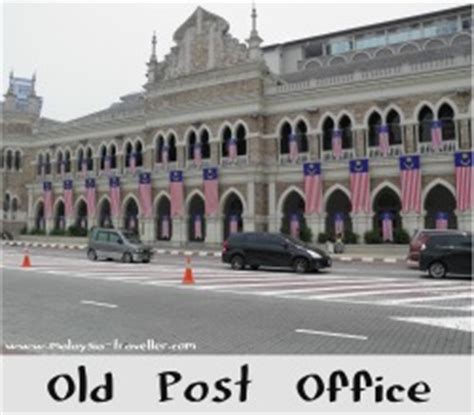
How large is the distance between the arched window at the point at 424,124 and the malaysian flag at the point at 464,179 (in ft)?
8.48

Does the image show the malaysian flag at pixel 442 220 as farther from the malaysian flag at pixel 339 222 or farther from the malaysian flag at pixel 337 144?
the malaysian flag at pixel 337 144

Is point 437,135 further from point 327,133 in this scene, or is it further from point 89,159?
point 89,159

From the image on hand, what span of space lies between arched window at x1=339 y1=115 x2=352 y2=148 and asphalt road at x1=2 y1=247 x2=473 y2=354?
1733 cm

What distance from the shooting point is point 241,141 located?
36.7 metres

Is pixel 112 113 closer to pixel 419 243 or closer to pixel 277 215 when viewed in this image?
pixel 277 215

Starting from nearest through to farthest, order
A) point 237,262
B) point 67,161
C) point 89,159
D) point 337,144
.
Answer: point 237,262 → point 337,144 → point 89,159 → point 67,161

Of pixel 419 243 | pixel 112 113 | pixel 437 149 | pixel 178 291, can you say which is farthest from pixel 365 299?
pixel 112 113

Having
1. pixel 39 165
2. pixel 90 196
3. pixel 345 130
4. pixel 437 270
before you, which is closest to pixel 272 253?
pixel 437 270

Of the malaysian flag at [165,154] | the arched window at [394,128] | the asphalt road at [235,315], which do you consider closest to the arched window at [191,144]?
the malaysian flag at [165,154]

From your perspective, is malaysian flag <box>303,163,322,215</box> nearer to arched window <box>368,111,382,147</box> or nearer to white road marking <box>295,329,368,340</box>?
arched window <box>368,111,382,147</box>

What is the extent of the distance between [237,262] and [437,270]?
7392 millimetres

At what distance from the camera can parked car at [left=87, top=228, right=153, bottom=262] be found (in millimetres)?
24547

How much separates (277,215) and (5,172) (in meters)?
31.9

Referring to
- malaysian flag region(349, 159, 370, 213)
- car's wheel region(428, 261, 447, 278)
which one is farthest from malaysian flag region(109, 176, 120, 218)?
car's wheel region(428, 261, 447, 278)
